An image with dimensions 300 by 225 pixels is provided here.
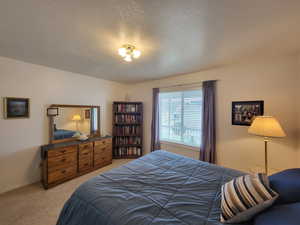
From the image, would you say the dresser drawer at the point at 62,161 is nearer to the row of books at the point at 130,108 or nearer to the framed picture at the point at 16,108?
the framed picture at the point at 16,108

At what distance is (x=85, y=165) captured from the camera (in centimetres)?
283

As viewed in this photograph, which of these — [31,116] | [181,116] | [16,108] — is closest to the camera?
[16,108]

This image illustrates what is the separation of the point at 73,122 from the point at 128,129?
1452mm

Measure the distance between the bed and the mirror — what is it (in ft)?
6.61

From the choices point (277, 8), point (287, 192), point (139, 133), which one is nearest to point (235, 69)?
point (277, 8)

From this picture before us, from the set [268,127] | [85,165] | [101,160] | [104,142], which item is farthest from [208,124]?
[85,165]

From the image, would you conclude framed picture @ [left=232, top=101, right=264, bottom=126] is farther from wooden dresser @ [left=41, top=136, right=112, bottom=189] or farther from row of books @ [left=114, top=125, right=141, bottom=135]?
wooden dresser @ [left=41, top=136, right=112, bottom=189]

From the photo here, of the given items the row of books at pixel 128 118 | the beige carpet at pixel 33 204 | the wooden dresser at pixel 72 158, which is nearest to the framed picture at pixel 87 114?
the wooden dresser at pixel 72 158

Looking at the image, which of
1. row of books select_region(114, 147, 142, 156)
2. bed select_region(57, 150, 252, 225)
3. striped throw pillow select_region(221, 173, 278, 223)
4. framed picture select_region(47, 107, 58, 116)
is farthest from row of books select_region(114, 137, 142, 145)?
striped throw pillow select_region(221, 173, 278, 223)

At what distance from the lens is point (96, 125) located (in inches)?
135

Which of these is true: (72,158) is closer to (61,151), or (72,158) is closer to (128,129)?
(61,151)

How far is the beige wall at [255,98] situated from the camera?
201 centimetres

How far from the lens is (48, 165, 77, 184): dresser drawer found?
2.29 meters

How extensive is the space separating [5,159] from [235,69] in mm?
4496
